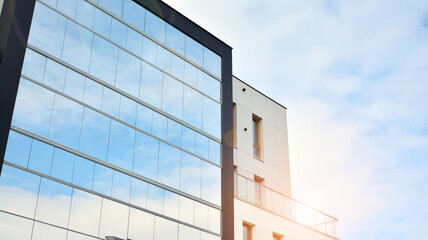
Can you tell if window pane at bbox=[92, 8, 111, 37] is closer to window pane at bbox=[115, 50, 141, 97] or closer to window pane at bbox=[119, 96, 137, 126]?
window pane at bbox=[115, 50, 141, 97]

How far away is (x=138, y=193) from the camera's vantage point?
73.8 ft

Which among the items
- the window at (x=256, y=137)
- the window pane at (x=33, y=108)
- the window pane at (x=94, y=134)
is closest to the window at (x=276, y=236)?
the window at (x=256, y=137)

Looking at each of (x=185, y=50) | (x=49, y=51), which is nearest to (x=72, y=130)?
(x=49, y=51)

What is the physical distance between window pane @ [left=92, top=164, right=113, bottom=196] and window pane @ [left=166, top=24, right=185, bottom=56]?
7357 mm

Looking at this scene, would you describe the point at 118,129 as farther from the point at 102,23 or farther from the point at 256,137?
the point at 256,137

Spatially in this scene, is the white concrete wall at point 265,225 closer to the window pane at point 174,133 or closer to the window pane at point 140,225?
the window pane at point 174,133

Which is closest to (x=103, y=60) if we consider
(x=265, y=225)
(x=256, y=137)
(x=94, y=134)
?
(x=94, y=134)

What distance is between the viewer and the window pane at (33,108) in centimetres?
1973

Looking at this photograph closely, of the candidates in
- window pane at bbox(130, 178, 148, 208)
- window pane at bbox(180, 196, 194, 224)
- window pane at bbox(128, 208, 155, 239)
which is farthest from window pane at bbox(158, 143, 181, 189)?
window pane at bbox(128, 208, 155, 239)

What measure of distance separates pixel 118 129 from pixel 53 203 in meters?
4.31

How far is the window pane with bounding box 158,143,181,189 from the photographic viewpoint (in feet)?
78.1

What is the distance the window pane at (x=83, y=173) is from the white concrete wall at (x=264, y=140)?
10236mm

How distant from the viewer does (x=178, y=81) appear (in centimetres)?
2625

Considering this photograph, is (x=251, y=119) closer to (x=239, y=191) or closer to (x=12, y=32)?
(x=239, y=191)
